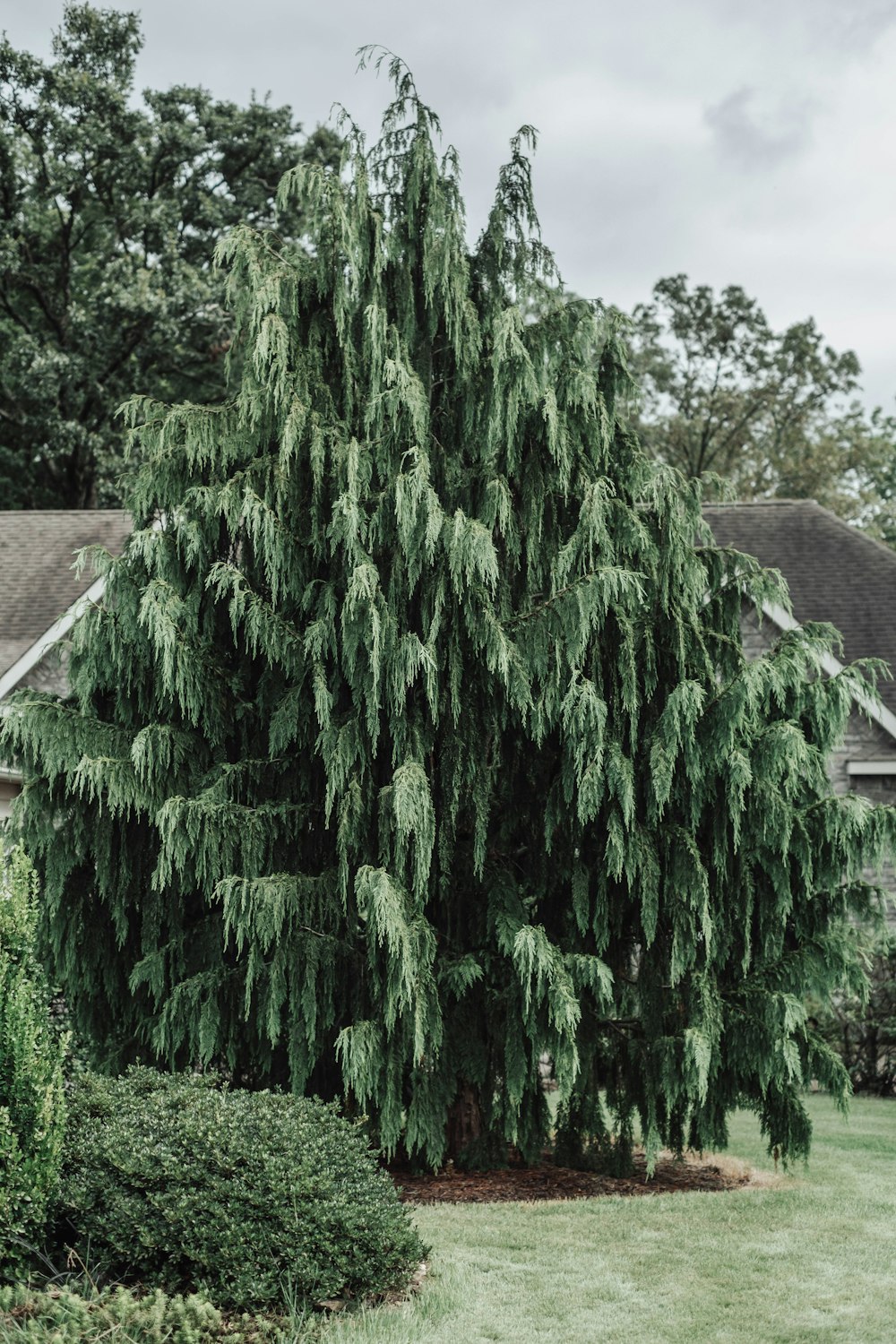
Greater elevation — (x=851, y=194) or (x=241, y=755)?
(x=851, y=194)

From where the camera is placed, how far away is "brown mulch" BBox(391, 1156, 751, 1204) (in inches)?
269

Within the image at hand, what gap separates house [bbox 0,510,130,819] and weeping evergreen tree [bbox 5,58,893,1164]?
15.8 ft

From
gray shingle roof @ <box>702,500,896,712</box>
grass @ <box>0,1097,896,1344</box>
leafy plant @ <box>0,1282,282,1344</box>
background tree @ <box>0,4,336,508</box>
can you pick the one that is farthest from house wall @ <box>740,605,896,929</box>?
background tree @ <box>0,4,336,508</box>

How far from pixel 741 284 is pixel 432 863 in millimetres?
24035

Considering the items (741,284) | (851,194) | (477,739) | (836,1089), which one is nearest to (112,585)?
(477,739)

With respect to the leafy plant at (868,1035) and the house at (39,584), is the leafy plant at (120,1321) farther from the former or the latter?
the leafy plant at (868,1035)

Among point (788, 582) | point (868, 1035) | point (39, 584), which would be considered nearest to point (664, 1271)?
point (868, 1035)

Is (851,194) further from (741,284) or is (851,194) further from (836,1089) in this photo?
(836,1089)

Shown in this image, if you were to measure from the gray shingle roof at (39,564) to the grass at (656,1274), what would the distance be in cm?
930

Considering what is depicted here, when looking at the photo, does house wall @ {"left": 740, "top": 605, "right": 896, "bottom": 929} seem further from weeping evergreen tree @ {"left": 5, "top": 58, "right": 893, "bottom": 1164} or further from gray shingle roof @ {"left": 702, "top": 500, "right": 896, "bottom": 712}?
weeping evergreen tree @ {"left": 5, "top": 58, "right": 893, "bottom": 1164}

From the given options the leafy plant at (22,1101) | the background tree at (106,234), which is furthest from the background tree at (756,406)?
the leafy plant at (22,1101)

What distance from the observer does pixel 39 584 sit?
1497cm

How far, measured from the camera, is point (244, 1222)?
4.61 meters

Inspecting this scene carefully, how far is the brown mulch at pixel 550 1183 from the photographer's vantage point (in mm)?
6828
